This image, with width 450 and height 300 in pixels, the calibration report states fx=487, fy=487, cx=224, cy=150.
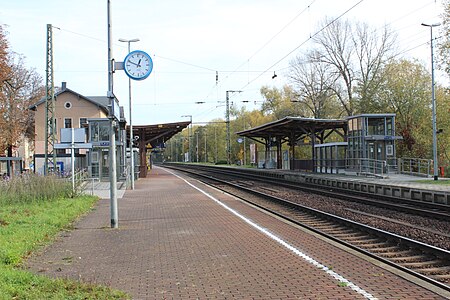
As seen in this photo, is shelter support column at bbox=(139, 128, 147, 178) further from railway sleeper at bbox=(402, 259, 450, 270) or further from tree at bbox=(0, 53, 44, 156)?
railway sleeper at bbox=(402, 259, 450, 270)

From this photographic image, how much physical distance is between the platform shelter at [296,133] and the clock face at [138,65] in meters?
24.9

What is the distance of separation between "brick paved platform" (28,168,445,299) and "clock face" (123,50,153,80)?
3.79 m

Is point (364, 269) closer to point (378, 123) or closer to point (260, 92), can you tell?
point (378, 123)

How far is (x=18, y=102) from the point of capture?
47.5 metres

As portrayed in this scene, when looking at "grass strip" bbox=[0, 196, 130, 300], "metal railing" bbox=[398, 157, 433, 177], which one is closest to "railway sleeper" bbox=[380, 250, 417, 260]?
"grass strip" bbox=[0, 196, 130, 300]

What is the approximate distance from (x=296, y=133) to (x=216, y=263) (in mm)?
39140

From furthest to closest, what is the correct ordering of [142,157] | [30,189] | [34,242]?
[142,157] < [30,189] < [34,242]

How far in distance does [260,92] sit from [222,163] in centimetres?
1383

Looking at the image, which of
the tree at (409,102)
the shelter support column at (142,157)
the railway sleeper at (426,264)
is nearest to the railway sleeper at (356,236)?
the railway sleeper at (426,264)

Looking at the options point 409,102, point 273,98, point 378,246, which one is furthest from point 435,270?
point 273,98

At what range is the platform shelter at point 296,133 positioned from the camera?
127 feet

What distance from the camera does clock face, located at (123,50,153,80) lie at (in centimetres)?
1226

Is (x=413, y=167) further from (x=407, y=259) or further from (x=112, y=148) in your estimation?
(x=407, y=259)

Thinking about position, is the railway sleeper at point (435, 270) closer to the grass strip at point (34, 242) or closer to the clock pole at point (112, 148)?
the grass strip at point (34, 242)
